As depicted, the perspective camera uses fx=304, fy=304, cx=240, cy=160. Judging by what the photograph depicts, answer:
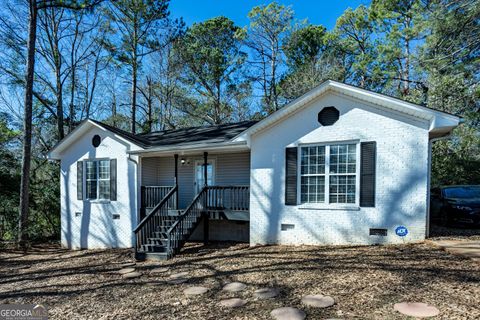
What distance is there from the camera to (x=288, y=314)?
Answer: 394 cm

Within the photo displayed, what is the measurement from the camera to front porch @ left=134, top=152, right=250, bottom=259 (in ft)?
28.9

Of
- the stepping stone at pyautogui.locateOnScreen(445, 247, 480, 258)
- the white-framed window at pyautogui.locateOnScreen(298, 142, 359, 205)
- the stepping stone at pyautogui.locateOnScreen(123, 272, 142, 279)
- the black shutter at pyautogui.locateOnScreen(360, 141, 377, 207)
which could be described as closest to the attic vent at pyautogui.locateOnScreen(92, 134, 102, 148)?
the stepping stone at pyautogui.locateOnScreen(123, 272, 142, 279)

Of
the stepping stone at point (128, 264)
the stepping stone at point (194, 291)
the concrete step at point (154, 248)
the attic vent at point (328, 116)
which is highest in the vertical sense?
the attic vent at point (328, 116)

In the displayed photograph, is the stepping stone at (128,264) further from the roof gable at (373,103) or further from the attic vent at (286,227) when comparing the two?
the roof gable at (373,103)

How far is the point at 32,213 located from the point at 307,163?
13890mm

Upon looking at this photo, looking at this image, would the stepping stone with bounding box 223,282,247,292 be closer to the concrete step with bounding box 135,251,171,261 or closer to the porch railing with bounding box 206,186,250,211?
the concrete step with bounding box 135,251,171,261

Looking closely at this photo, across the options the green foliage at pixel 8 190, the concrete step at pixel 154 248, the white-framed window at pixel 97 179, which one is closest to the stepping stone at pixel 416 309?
Answer: the concrete step at pixel 154 248

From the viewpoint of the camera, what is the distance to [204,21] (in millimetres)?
23219

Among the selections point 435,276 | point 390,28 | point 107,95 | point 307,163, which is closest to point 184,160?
point 307,163

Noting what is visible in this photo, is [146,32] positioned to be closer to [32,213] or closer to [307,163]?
[32,213]

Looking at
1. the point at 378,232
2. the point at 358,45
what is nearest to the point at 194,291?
the point at 378,232

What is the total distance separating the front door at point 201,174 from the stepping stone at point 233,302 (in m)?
6.43

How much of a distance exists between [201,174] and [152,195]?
188 cm

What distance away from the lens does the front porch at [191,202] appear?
880cm
